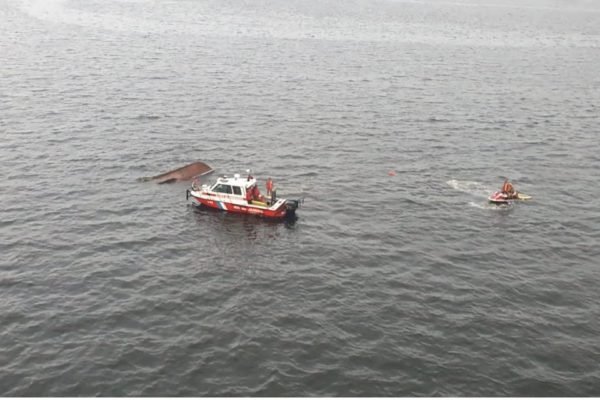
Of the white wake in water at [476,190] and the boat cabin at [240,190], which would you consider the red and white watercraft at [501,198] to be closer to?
the white wake in water at [476,190]

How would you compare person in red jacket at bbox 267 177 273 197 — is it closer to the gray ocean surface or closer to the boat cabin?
the boat cabin

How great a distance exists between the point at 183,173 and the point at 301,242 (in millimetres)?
17654

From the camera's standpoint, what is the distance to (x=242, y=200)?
48.2 metres

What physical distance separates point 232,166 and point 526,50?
116 metres

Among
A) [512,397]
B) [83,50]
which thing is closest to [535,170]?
[512,397]

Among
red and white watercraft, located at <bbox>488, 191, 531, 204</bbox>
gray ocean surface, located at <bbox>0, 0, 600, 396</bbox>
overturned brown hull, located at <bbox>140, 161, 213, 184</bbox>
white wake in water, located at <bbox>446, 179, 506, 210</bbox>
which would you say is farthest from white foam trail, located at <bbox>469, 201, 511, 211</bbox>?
overturned brown hull, located at <bbox>140, 161, 213, 184</bbox>

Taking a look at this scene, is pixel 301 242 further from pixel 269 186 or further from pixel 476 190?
pixel 476 190

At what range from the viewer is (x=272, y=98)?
88.1 metres

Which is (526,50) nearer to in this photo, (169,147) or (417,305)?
(169,147)

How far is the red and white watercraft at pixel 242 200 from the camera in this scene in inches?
1864

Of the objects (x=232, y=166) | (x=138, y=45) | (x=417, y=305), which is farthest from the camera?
(x=138, y=45)

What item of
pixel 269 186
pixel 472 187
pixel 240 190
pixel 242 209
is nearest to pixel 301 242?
pixel 242 209

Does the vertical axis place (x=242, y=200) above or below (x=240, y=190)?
below

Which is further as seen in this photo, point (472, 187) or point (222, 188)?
point (472, 187)
